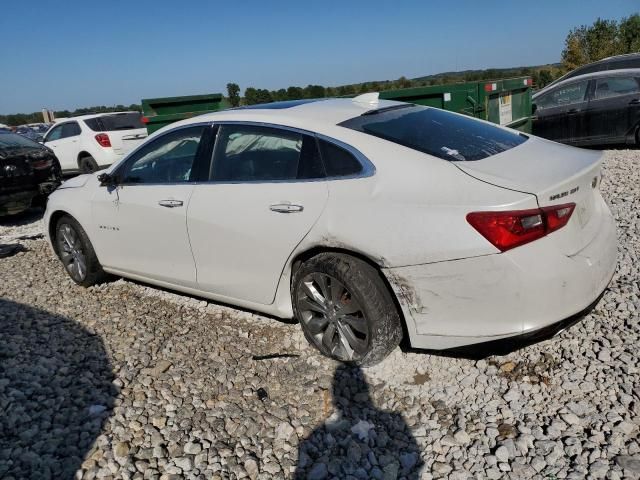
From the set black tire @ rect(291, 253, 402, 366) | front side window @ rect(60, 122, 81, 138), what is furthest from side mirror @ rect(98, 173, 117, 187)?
front side window @ rect(60, 122, 81, 138)

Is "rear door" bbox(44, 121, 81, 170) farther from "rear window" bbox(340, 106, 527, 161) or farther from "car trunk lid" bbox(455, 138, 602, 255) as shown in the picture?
"car trunk lid" bbox(455, 138, 602, 255)

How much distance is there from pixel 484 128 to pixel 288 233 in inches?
60.7

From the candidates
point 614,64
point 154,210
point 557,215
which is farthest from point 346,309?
point 614,64

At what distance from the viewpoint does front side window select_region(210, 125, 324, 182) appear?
3.08 meters

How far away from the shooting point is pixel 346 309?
2.99 m

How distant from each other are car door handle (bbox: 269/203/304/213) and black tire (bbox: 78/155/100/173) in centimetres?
953

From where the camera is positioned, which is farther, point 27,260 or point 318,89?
point 318,89

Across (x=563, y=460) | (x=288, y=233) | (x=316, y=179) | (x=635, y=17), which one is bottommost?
(x=563, y=460)

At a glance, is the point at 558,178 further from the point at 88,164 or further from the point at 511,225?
the point at 88,164

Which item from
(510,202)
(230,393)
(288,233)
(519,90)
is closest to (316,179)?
(288,233)

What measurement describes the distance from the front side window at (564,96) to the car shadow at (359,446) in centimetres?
852

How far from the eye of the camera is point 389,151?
281 centimetres

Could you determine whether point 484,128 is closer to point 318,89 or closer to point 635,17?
point 318,89

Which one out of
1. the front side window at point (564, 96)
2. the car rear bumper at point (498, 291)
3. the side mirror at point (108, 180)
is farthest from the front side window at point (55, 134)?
the car rear bumper at point (498, 291)
